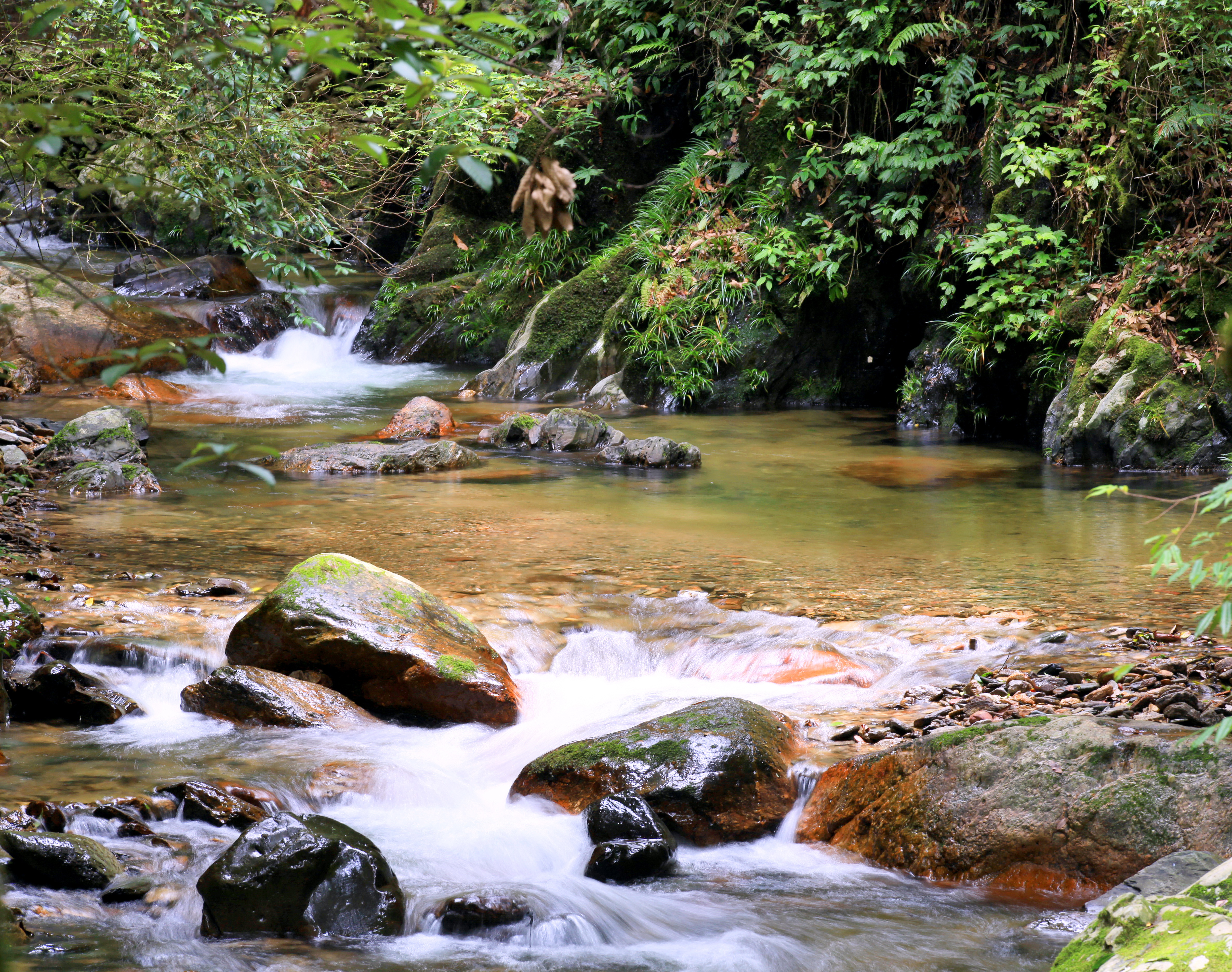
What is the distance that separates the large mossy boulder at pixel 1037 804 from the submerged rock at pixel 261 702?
2248mm

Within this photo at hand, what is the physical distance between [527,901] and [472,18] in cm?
282

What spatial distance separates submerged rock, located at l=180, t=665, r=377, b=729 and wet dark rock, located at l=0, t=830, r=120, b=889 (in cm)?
140

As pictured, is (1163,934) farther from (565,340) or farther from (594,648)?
(565,340)

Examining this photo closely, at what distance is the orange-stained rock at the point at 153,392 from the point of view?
44.3 ft

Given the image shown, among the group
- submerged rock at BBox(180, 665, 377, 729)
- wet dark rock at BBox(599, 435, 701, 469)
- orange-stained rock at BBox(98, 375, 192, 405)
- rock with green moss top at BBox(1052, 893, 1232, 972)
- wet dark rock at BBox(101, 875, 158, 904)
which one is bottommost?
wet dark rock at BBox(101, 875, 158, 904)

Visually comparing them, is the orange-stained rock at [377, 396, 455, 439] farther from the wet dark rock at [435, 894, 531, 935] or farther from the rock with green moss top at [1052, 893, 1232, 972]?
the rock with green moss top at [1052, 893, 1232, 972]

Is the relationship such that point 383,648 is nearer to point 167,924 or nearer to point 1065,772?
point 167,924

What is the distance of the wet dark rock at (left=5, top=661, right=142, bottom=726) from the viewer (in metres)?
4.89

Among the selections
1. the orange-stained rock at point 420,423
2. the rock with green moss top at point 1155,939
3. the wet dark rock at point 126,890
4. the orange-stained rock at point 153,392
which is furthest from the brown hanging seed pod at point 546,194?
the orange-stained rock at point 153,392

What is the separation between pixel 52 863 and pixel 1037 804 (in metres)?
3.26

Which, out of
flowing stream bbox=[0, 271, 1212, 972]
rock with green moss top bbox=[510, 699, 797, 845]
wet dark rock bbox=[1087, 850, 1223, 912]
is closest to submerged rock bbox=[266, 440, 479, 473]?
flowing stream bbox=[0, 271, 1212, 972]

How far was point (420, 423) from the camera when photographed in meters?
11.6

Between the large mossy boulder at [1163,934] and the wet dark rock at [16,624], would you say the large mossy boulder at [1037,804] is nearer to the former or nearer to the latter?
the large mossy boulder at [1163,934]

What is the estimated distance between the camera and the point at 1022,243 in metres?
11.7
